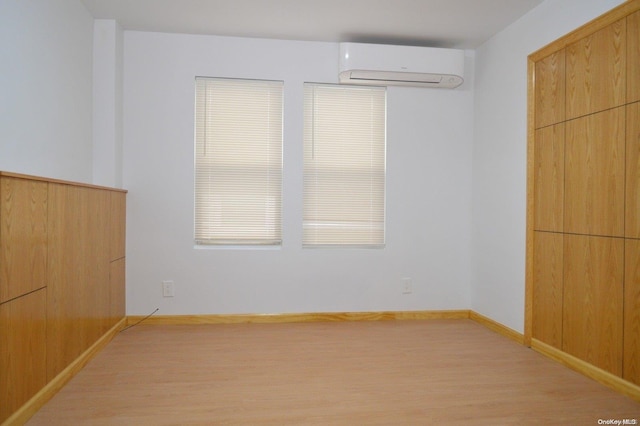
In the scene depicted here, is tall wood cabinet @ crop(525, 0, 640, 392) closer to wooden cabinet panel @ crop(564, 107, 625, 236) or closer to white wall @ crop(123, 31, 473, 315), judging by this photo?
wooden cabinet panel @ crop(564, 107, 625, 236)

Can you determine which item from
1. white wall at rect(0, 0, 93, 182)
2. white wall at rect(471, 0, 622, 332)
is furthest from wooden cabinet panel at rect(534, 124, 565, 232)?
white wall at rect(0, 0, 93, 182)

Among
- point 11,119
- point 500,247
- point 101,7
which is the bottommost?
point 500,247

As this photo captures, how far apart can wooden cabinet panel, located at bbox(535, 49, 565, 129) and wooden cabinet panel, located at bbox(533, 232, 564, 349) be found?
797mm

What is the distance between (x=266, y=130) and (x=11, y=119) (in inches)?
73.7

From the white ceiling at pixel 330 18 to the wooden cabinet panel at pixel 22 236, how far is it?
1.75 meters

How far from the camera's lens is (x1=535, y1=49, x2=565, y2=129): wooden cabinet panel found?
2738mm

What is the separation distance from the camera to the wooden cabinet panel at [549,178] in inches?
108

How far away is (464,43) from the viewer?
3.67 metres

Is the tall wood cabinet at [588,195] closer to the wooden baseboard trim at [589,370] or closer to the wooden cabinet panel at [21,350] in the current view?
the wooden baseboard trim at [589,370]

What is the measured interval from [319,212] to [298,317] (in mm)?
937

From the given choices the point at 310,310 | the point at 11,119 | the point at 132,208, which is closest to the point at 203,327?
the point at 310,310

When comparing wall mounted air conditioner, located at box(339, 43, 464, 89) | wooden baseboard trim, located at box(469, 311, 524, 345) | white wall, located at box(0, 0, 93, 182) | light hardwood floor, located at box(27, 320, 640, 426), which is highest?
wall mounted air conditioner, located at box(339, 43, 464, 89)

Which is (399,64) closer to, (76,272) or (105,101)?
(105,101)

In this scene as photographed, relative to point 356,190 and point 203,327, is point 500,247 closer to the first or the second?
point 356,190
